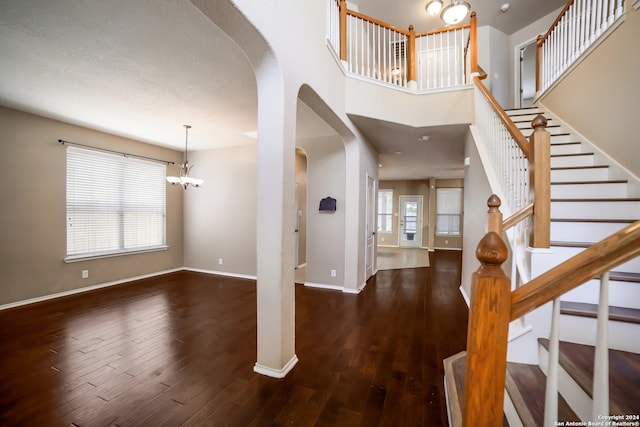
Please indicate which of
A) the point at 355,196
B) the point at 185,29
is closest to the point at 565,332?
the point at 355,196

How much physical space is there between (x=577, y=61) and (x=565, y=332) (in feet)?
11.3

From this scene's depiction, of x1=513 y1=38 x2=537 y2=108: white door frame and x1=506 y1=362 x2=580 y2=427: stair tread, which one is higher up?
x1=513 y1=38 x2=537 y2=108: white door frame

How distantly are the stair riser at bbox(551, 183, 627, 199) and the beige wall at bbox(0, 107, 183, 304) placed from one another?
6.53 meters

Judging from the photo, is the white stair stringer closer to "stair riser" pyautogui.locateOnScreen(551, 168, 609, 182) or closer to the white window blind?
"stair riser" pyautogui.locateOnScreen(551, 168, 609, 182)

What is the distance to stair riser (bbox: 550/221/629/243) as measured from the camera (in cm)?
193

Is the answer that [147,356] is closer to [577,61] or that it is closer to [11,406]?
[11,406]

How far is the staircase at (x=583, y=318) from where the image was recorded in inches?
43.1

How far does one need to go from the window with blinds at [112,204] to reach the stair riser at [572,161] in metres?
6.59

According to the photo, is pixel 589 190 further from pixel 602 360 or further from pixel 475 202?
pixel 602 360

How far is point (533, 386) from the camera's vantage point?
4.28ft

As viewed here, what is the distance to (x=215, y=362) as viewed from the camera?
2141 millimetres

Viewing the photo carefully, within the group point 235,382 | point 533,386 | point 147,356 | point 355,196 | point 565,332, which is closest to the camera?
point 533,386

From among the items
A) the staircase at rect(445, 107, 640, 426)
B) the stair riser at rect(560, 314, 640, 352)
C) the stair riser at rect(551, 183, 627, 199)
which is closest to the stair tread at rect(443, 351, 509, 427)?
the staircase at rect(445, 107, 640, 426)

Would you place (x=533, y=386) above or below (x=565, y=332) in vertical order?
below
